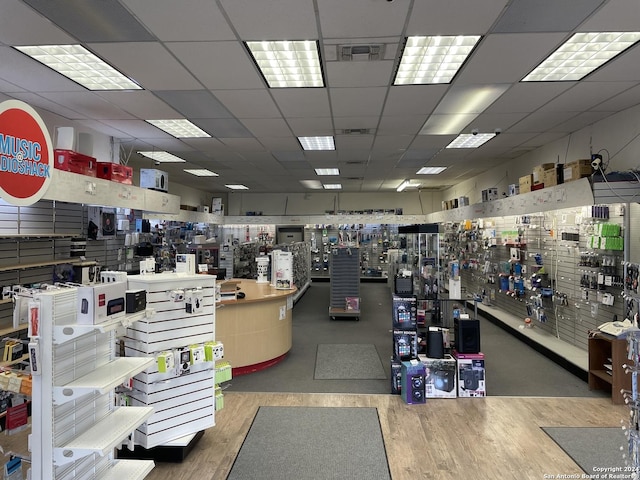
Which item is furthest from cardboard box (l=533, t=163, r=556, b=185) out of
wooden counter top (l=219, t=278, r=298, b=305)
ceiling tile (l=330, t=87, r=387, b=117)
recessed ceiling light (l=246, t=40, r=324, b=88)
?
wooden counter top (l=219, t=278, r=298, b=305)

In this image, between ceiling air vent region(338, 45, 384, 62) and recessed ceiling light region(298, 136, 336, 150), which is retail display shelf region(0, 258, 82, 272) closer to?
recessed ceiling light region(298, 136, 336, 150)

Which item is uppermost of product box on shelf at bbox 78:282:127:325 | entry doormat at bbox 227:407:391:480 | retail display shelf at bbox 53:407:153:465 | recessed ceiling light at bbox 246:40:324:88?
recessed ceiling light at bbox 246:40:324:88

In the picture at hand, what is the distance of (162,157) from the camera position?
7.90m

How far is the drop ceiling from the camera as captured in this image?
9.12ft

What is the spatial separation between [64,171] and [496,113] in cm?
563

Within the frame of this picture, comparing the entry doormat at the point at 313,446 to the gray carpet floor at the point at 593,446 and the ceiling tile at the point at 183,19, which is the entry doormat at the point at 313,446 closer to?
the gray carpet floor at the point at 593,446

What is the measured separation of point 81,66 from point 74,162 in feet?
4.89

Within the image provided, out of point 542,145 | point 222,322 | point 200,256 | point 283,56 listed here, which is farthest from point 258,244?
point 283,56

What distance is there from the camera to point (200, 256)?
27.7ft

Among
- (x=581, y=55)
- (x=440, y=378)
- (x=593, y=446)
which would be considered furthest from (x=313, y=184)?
(x=593, y=446)

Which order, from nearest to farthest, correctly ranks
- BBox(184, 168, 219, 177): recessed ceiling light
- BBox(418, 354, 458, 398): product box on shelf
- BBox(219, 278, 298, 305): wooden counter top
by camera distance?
BBox(418, 354, 458, 398): product box on shelf
BBox(219, 278, 298, 305): wooden counter top
BBox(184, 168, 219, 177): recessed ceiling light

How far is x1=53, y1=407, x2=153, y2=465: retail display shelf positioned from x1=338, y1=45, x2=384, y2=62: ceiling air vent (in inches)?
127

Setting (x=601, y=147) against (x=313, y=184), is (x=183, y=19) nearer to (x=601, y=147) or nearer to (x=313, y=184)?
(x=601, y=147)

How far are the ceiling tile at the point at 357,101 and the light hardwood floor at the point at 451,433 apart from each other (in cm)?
357
